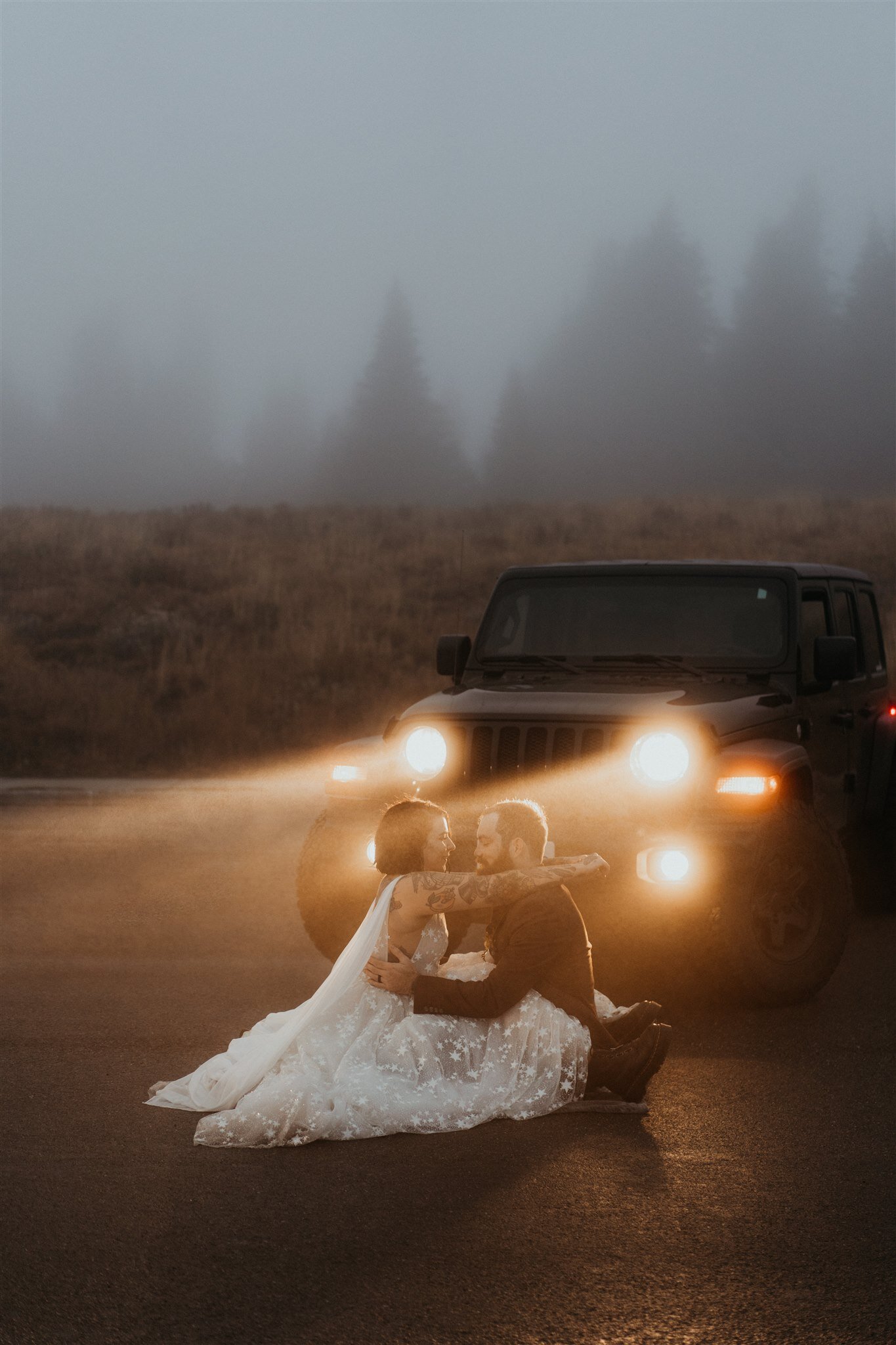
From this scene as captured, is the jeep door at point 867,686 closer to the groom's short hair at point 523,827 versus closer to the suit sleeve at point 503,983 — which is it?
the groom's short hair at point 523,827

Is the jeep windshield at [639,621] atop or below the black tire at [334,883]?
atop

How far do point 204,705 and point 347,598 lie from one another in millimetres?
9876

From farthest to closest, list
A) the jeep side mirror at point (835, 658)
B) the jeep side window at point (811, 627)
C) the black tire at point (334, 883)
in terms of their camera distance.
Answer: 1. the jeep side window at point (811, 627)
2. the jeep side mirror at point (835, 658)
3. the black tire at point (334, 883)

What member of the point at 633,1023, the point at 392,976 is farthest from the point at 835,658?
the point at 392,976

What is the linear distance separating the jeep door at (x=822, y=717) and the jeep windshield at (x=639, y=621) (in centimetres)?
22

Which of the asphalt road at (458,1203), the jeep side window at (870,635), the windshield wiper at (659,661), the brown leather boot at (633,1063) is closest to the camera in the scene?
the asphalt road at (458,1203)

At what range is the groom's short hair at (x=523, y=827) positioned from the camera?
5.75m

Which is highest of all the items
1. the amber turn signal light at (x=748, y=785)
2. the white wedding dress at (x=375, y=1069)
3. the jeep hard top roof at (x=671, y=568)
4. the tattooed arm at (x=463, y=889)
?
the jeep hard top roof at (x=671, y=568)

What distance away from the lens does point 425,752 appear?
758 cm

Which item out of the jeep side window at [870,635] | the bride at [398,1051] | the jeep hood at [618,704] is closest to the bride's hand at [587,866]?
the bride at [398,1051]

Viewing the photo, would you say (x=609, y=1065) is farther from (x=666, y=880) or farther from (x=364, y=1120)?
(x=666, y=880)

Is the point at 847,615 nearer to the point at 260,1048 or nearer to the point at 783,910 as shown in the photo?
the point at 783,910

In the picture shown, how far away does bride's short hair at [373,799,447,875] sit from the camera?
5.71 metres

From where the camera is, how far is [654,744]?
277 inches
